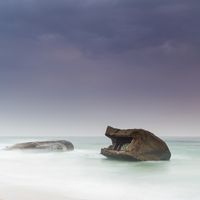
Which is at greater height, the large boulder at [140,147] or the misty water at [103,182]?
the large boulder at [140,147]

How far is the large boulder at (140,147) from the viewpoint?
2747 centimetres

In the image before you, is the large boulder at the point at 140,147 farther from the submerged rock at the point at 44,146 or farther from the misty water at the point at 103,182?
the submerged rock at the point at 44,146

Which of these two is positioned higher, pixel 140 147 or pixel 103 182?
pixel 140 147

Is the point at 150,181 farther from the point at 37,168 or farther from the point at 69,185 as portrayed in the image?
the point at 37,168

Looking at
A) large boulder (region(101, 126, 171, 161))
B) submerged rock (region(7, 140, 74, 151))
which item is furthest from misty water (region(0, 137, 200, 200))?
submerged rock (region(7, 140, 74, 151))

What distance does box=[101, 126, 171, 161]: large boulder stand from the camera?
27.5 meters

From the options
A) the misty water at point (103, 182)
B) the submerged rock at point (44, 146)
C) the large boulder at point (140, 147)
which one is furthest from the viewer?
the submerged rock at point (44, 146)

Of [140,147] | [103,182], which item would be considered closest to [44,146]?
[140,147]

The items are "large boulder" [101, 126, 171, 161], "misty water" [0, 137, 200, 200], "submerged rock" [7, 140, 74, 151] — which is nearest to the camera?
"misty water" [0, 137, 200, 200]

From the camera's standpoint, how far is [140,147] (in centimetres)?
2738

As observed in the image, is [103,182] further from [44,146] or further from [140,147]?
[44,146]

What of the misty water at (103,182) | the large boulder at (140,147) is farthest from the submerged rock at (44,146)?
the misty water at (103,182)

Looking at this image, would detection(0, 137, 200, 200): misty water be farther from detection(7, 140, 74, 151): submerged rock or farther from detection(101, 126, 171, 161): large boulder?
detection(7, 140, 74, 151): submerged rock

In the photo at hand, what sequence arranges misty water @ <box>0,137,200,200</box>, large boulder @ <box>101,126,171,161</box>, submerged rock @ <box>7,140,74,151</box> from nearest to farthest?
misty water @ <box>0,137,200,200</box>, large boulder @ <box>101,126,171,161</box>, submerged rock @ <box>7,140,74,151</box>
